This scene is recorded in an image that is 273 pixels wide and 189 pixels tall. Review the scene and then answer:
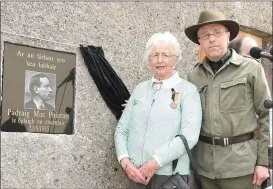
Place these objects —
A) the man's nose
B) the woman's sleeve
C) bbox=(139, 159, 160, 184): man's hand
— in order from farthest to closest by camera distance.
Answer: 1. the man's nose
2. the woman's sleeve
3. bbox=(139, 159, 160, 184): man's hand

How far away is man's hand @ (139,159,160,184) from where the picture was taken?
3186 mm

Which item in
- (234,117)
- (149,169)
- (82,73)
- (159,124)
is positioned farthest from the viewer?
A: (82,73)

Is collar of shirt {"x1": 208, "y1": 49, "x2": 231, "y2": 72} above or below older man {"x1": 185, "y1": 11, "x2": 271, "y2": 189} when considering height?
above

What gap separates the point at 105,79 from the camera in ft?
12.8

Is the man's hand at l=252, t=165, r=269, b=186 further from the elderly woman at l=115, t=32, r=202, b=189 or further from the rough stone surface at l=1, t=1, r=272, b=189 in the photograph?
the rough stone surface at l=1, t=1, r=272, b=189

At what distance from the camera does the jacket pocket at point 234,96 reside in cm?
342

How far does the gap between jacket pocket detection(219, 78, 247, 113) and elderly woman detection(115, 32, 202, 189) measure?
0.63 ft

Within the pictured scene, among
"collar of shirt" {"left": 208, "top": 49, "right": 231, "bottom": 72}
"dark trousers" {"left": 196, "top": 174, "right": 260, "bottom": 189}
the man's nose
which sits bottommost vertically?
"dark trousers" {"left": 196, "top": 174, "right": 260, "bottom": 189}

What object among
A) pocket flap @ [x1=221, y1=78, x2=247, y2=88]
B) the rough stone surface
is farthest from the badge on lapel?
the rough stone surface

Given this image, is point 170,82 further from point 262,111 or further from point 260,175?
point 260,175

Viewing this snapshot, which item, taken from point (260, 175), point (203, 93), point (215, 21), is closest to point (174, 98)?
point (203, 93)

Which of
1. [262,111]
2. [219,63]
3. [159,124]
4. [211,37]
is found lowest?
[159,124]

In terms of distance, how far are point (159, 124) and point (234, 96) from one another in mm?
A: 606

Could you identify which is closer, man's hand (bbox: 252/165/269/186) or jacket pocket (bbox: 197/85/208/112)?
man's hand (bbox: 252/165/269/186)
